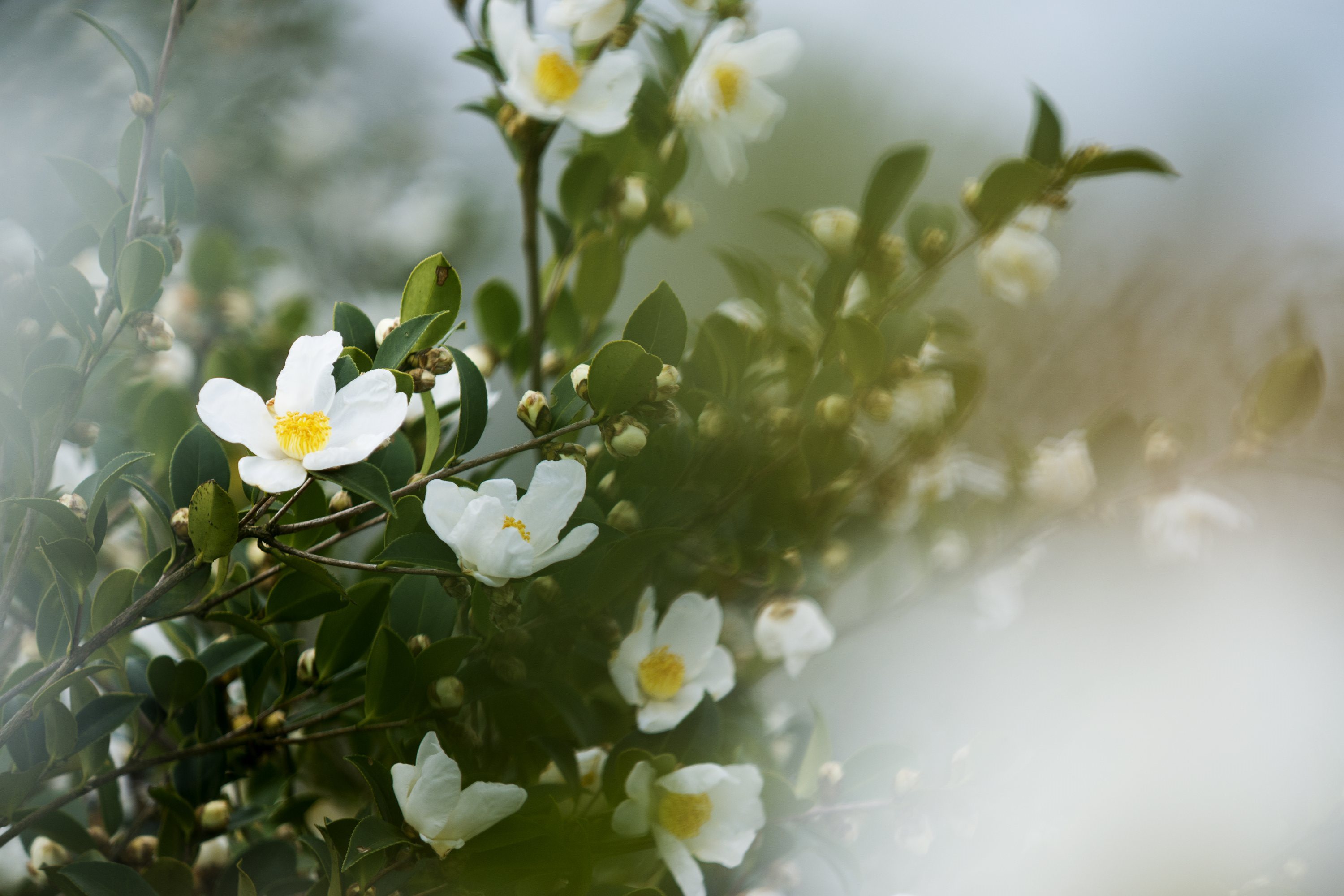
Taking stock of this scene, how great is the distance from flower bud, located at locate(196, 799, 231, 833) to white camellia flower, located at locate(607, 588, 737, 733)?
16cm

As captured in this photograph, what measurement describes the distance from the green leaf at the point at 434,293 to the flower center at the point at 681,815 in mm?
185

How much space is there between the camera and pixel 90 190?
0.91 ft

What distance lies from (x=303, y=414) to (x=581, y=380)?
78 millimetres

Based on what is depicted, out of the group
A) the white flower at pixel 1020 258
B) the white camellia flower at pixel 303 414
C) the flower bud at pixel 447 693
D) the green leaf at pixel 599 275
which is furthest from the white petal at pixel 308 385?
the white flower at pixel 1020 258

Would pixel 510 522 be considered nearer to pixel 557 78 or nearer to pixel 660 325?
pixel 660 325

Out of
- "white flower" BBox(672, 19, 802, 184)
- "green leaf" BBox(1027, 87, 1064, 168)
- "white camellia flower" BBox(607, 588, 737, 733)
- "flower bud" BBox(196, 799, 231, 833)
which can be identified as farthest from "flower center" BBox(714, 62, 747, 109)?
"flower bud" BBox(196, 799, 231, 833)

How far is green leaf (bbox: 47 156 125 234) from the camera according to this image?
0.27 metres

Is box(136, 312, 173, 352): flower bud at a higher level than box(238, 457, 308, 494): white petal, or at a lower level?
lower

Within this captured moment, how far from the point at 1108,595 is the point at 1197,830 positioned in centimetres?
21

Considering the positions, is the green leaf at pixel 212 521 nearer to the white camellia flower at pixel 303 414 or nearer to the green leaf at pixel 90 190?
the white camellia flower at pixel 303 414

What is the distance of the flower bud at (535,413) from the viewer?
0.25m

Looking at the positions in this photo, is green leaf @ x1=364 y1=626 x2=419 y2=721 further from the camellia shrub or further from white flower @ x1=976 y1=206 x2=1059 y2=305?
white flower @ x1=976 y1=206 x2=1059 y2=305

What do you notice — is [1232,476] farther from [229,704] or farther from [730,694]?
[229,704]

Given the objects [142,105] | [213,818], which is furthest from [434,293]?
[213,818]
